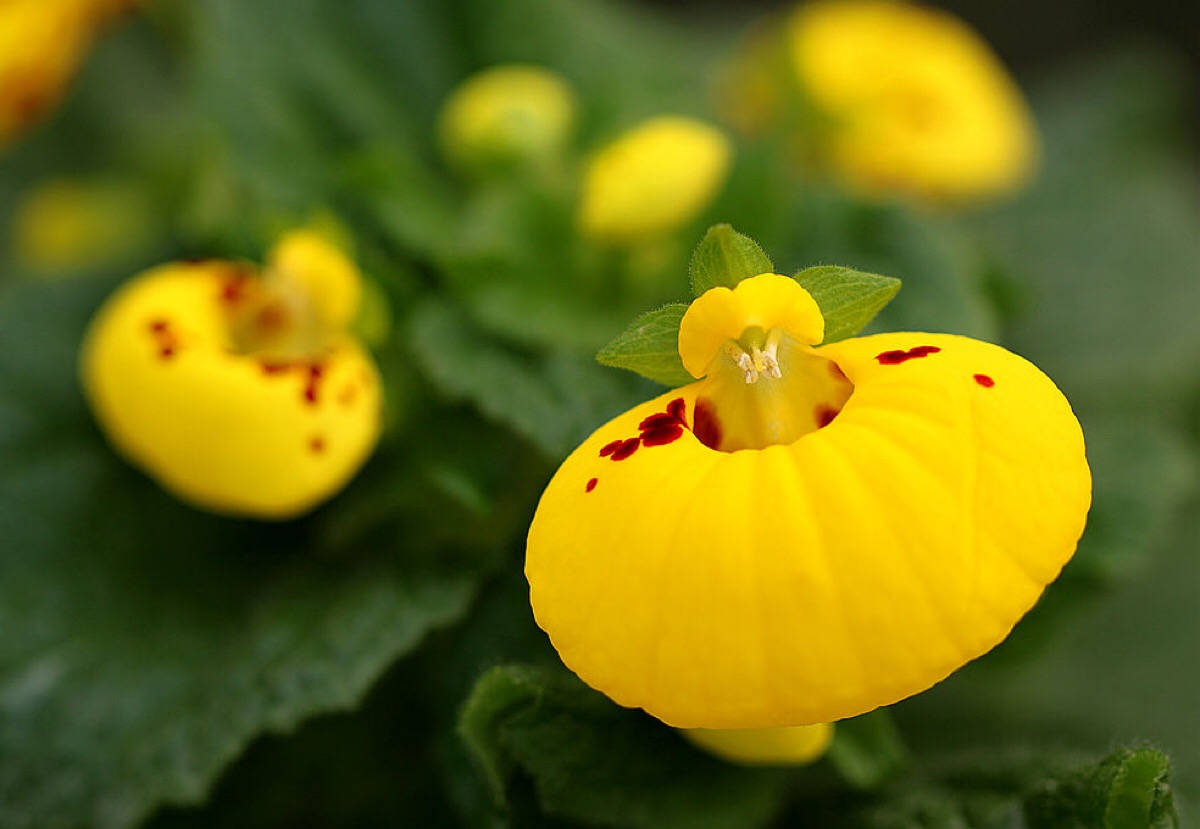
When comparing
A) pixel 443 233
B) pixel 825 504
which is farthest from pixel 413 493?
pixel 825 504

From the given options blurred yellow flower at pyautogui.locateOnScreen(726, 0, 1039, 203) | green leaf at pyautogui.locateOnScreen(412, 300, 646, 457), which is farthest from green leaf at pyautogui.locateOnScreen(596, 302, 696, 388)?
blurred yellow flower at pyautogui.locateOnScreen(726, 0, 1039, 203)

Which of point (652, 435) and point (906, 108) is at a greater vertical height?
point (652, 435)

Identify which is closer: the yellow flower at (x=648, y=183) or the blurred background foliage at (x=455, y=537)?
the blurred background foliage at (x=455, y=537)

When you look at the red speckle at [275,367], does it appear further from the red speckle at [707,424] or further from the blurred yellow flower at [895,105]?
the blurred yellow flower at [895,105]

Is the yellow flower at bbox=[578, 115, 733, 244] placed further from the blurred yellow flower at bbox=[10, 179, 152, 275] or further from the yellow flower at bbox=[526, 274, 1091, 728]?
the blurred yellow flower at bbox=[10, 179, 152, 275]

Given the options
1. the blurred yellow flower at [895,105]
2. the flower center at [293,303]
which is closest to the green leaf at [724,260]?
the flower center at [293,303]

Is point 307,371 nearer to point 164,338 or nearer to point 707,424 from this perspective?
point 164,338

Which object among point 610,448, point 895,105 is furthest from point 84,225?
point 610,448
